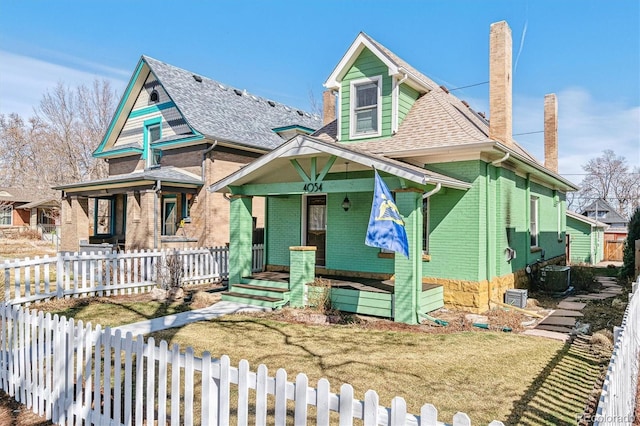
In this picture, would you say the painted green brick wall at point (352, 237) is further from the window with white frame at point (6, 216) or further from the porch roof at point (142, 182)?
the window with white frame at point (6, 216)

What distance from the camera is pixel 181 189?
17.2m

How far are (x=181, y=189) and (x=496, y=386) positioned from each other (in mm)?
14639

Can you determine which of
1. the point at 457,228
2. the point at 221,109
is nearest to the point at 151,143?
the point at 221,109

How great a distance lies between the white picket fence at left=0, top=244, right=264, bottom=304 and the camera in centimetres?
1022

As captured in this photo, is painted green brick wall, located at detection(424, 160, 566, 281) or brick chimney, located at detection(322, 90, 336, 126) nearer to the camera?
painted green brick wall, located at detection(424, 160, 566, 281)

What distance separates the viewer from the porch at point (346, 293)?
9.46 meters

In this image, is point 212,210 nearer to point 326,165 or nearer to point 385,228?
point 326,165

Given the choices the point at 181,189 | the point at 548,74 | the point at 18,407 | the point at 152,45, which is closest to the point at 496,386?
the point at 18,407

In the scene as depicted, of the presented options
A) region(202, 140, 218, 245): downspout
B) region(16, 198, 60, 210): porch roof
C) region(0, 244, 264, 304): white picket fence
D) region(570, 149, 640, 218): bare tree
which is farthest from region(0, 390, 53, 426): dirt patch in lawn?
region(570, 149, 640, 218): bare tree

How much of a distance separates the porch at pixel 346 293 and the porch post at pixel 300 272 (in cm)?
13

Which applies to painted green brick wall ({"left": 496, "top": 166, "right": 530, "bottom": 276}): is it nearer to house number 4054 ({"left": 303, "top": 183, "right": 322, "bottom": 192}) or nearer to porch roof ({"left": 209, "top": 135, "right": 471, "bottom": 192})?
porch roof ({"left": 209, "top": 135, "right": 471, "bottom": 192})

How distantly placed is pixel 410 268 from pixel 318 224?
4924mm

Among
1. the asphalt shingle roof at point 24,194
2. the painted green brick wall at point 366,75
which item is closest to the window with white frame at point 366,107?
the painted green brick wall at point 366,75

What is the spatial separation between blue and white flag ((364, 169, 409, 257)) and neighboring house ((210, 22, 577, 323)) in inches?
33.2
